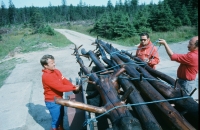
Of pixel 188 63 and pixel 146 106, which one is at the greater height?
pixel 188 63

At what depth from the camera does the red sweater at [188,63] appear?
10.6 feet

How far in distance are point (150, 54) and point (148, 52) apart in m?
0.14

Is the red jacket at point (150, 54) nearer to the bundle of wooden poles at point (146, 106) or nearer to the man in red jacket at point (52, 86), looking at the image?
the bundle of wooden poles at point (146, 106)

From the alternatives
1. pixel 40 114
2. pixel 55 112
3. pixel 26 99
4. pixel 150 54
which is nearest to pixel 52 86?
pixel 55 112

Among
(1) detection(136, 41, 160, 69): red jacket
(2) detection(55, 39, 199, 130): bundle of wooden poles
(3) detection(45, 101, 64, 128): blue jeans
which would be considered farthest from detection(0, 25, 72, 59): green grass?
(2) detection(55, 39, 199, 130): bundle of wooden poles

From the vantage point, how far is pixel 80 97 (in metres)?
4.06

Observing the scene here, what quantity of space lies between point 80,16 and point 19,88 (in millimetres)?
93528

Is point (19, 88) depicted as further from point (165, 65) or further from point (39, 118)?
point (165, 65)

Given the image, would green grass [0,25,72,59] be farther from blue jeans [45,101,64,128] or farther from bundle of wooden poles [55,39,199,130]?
bundle of wooden poles [55,39,199,130]

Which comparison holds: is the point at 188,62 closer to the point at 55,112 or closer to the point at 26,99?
the point at 55,112

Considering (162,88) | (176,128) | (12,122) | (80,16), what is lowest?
(12,122)

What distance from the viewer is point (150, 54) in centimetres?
453

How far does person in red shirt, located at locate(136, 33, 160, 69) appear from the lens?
14.8 ft

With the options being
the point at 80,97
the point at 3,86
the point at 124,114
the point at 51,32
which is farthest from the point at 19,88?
the point at 51,32
